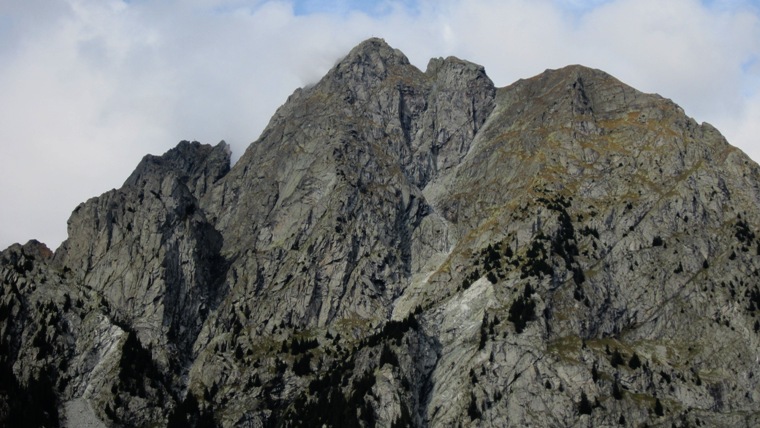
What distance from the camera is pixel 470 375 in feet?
→ 538

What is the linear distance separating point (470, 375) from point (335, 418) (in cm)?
2923

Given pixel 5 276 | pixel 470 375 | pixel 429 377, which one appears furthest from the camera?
pixel 5 276

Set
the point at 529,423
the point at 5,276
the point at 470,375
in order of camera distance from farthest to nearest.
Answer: the point at 5,276
the point at 470,375
the point at 529,423

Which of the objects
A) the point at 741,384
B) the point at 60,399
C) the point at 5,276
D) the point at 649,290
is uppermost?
the point at 5,276

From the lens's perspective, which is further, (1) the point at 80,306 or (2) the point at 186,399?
(1) the point at 80,306

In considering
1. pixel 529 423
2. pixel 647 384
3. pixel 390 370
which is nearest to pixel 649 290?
pixel 647 384

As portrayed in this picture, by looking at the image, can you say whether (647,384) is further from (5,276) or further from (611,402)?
(5,276)

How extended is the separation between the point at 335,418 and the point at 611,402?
180 feet

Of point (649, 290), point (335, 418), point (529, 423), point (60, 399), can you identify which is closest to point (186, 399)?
point (60, 399)

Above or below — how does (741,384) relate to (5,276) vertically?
below

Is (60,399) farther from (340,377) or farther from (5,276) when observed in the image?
(340,377)

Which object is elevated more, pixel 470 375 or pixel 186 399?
pixel 186 399

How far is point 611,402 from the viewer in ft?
510

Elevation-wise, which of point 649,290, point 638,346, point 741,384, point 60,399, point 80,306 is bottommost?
point 741,384
